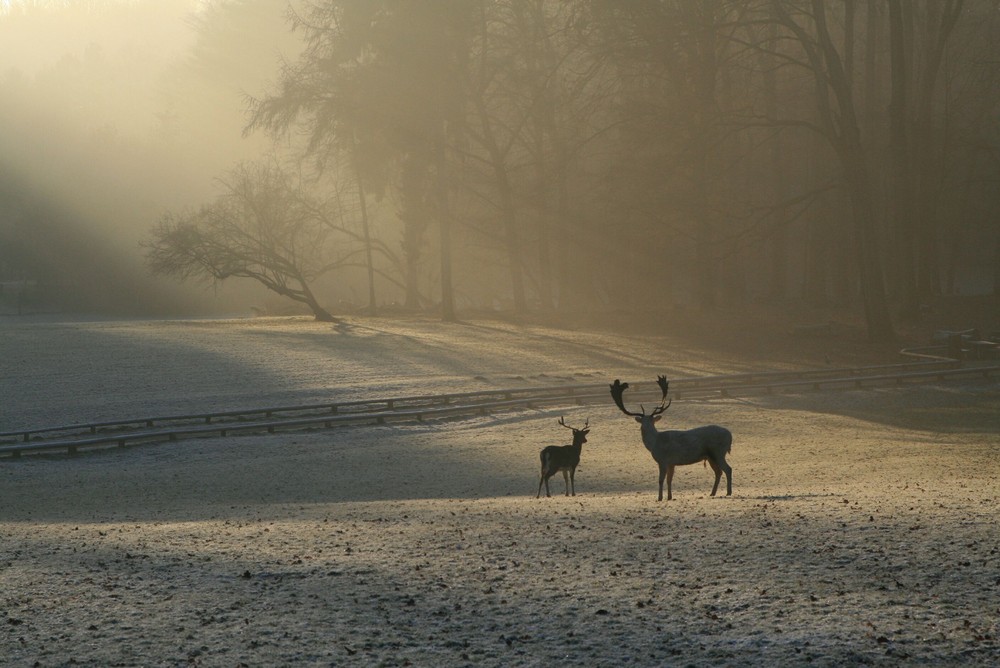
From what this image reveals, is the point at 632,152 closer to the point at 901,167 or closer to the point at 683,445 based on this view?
the point at 901,167

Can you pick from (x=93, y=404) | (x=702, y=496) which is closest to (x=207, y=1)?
(x=93, y=404)

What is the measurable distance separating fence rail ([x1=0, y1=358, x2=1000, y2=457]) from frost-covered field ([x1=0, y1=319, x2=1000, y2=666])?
1034 millimetres

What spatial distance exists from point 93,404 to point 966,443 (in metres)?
24.4

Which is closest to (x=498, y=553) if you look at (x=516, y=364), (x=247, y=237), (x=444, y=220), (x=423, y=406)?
(x=423, y=406)

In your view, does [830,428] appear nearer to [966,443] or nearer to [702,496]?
[966,443]

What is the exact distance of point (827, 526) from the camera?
36.6 feet

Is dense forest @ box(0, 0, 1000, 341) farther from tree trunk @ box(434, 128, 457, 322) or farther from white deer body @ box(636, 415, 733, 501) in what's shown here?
white deer body @ box(636, 415, 733, 501)

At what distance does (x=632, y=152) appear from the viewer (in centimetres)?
4962

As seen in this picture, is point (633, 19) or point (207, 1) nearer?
point (633, 19)

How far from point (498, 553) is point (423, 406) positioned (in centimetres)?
1975

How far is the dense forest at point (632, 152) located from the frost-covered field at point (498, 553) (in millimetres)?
20250

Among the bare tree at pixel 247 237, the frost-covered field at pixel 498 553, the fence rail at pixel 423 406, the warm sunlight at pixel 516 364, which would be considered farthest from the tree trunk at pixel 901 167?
the bare tree at pixel 247 237

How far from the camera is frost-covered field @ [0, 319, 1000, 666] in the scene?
810 centimetres

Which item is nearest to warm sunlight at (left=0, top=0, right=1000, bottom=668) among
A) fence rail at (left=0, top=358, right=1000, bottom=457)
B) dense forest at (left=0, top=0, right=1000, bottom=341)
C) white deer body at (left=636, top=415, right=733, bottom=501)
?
white deer body at (left=636, top=415, right=733, bottom=501)
